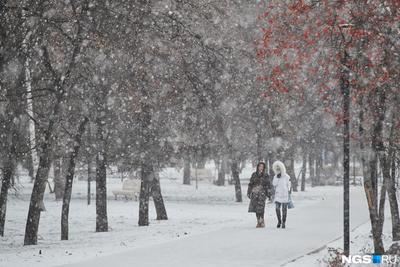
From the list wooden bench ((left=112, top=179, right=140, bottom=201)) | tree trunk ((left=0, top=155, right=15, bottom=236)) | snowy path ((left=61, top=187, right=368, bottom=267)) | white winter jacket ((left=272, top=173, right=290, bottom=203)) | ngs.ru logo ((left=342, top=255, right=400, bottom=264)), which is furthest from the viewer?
wooden bench ((left=112, top=179, right=140, bottom=201))

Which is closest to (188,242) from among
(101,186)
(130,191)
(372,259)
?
(372,259)

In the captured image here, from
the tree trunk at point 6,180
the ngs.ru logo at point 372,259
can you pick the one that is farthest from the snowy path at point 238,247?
the tree trunk at point 6,180

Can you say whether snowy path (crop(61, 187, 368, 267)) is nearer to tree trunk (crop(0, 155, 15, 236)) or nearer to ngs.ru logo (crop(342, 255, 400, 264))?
ngs.ru logo (crop(342, 255, 400, 264))

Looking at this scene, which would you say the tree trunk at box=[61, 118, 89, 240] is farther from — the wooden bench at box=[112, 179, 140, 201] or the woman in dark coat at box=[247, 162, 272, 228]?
the wooden bench at box=[112, 179, 140, 201]

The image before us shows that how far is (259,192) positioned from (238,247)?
4579 millimetres

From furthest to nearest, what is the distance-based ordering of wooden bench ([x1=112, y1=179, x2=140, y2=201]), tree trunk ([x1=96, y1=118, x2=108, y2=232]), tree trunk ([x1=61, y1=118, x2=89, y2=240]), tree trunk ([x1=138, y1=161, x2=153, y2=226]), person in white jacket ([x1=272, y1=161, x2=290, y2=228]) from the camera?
wooden bench ([x1=112, y1=179, x2=140, y2=201])
tree trunk ([x1=138, y1=161, x2=153, y2=226])
tree trunk ([x1=96, y1=118, x2=108, y2=232])
person in white jacket ([x1=272, y1=161, x2=290, y2=228])
tree trunk ([x1=61, y1=118, x2=89, y2=240])

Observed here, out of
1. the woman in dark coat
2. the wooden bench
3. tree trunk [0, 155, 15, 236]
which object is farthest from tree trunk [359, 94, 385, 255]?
the wooden bench

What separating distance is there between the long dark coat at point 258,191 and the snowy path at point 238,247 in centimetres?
57

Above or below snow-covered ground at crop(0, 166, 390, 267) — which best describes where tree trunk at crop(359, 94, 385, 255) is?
above

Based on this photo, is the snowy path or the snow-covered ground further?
the snow-covered ground

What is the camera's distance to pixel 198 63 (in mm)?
17734

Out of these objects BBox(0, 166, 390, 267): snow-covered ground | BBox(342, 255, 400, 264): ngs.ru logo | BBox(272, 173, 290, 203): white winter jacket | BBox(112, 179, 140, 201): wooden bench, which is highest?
BBox(272, 173, 290, 203): white winter jacket

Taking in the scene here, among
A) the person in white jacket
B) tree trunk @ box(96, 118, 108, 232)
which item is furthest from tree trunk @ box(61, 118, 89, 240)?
the person in white jacket

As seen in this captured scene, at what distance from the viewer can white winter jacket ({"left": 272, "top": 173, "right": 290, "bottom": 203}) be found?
1731 centimetres
